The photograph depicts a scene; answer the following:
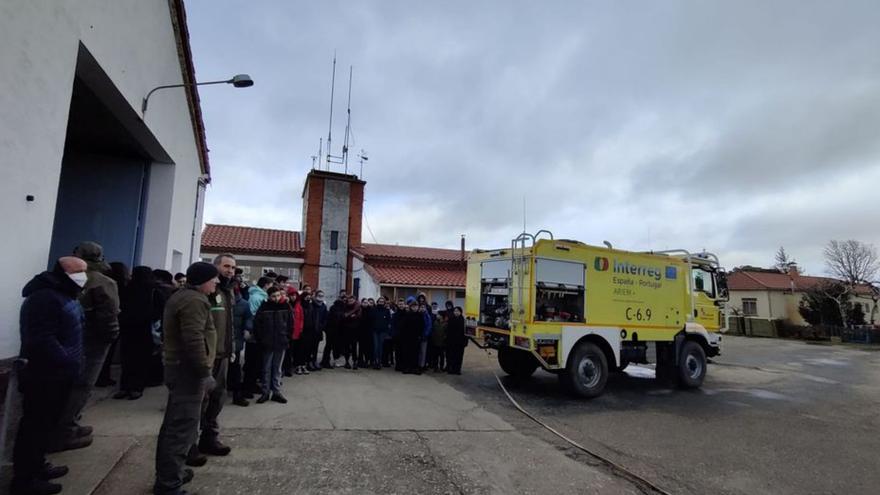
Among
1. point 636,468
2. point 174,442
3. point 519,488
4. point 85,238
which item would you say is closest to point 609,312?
point 636,468

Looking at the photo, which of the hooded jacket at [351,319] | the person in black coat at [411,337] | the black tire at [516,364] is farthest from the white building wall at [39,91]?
the black tire at [516,364]

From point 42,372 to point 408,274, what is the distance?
55.6 feet

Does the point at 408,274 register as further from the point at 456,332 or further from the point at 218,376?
the point at 218,376

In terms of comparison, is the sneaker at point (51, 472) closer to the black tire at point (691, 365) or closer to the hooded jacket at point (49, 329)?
the hooded jacket at point (49, 329)

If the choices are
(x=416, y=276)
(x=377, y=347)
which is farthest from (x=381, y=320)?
(x=416, y=276)

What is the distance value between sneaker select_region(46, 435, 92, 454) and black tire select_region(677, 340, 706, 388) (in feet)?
33.4

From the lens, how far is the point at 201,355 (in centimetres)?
348

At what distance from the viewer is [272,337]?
642 centimetres

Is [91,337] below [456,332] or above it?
above

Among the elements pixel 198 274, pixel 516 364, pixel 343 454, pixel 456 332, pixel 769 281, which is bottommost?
pixel 343 454

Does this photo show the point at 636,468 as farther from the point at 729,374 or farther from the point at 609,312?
the point at 729,374

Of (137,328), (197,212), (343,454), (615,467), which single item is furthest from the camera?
(197,212)

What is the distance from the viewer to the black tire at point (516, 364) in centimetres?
982

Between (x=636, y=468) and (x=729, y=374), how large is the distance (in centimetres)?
925
